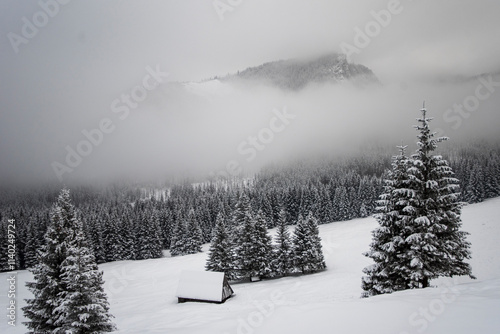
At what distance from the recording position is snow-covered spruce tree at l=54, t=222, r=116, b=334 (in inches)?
627

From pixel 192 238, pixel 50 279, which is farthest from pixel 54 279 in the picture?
pixel 192 238

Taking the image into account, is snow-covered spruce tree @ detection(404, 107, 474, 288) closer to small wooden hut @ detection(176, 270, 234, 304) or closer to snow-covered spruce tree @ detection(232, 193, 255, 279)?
small wooden hut @ detection(176, 270, 234, 304)

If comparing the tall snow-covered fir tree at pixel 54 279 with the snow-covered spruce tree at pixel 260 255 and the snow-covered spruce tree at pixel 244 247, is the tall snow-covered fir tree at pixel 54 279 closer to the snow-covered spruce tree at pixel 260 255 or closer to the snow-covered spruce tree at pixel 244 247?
the snow-covered spruce tree at pixel 244 247

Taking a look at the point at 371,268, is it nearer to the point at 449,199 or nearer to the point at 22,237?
the point at 449,199

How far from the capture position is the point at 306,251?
144 ft

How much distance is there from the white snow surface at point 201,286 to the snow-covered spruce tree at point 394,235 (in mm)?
20684

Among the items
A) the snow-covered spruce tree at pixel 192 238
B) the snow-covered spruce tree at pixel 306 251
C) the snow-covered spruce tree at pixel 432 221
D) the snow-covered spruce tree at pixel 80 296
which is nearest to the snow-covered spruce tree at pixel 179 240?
the snow-covered spruce tree at pixel 192 238

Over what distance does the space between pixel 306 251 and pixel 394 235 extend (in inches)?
1104

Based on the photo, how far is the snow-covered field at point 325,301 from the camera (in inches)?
330

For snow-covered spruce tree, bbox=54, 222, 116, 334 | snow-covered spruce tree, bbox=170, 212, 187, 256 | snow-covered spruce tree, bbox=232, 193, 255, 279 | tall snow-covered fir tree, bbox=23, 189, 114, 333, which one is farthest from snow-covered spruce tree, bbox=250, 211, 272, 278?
snow-covered spruce tree, bbox=170, 212, 187, 256

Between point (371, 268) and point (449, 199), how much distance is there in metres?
6.42

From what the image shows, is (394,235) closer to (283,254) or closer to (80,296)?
(80,296)

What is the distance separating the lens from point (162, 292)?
4131cm

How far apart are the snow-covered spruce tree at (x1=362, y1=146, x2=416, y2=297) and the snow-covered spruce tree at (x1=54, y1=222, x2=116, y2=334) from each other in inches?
674
